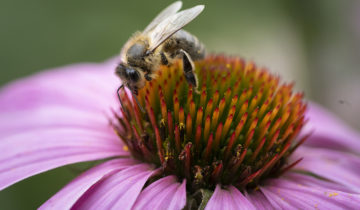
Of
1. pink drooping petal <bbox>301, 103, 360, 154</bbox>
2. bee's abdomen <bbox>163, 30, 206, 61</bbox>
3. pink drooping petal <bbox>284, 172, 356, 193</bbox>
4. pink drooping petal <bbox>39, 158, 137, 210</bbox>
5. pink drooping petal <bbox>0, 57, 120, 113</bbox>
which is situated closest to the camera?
pink drooping petal <bbox>39, 158, 137, 210</bbox>

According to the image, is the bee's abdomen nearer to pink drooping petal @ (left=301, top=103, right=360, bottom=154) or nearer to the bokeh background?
pink drooping petal @ (left=301, top=103, right=360, bottom=154)

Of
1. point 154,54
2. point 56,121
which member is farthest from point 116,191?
point 56,121

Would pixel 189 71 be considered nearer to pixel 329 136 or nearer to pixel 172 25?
pixel 172 25

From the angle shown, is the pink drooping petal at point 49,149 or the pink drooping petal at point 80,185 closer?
the pink drooping petal at point 80,185

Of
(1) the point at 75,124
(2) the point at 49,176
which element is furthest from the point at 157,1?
(1) the point at 75,124

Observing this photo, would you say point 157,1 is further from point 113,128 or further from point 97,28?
point 113,128

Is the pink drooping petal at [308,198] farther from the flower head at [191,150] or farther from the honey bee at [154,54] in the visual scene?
the honey bee at [154,54]

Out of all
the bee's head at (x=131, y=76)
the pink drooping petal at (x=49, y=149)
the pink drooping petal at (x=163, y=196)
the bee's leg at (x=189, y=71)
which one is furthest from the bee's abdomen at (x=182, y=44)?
the pink drooping petal at (x=163, y=196)

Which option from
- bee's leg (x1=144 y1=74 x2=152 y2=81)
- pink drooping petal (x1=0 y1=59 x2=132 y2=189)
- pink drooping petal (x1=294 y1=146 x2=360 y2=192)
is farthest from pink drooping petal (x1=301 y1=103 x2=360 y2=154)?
pink drooping petal (x1=0 y1=59 x2=132 y2=189)
